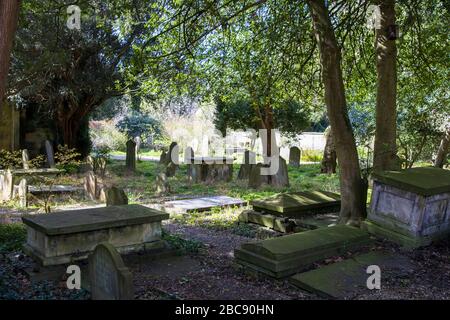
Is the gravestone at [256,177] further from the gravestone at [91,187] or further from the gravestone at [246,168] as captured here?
the gravestone at [91,187]

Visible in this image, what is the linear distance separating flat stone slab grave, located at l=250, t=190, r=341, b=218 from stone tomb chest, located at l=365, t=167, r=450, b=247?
1.63m

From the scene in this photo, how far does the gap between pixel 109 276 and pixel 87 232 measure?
1819 mm

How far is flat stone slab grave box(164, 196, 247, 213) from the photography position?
392 inches

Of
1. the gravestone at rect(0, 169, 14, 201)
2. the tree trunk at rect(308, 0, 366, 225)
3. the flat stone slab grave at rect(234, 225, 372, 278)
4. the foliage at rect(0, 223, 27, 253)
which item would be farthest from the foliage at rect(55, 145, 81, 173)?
the flat stone slab grave at rect(234, 225, 372, 278)

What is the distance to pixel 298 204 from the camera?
28.9ft

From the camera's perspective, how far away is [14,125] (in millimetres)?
18469

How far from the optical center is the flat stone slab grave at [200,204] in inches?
392

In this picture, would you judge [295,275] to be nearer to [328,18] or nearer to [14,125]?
[328,18]

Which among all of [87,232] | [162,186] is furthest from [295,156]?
[87,232]

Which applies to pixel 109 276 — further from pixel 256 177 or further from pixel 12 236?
pixel 256 177

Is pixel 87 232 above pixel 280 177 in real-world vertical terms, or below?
below

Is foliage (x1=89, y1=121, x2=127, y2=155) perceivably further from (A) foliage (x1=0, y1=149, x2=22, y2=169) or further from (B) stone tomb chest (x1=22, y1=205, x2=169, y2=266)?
(B) stone tomb chest (x1=22, y1=205, x2=169, y2=266)

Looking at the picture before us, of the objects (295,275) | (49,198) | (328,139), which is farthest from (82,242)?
(328,139)
